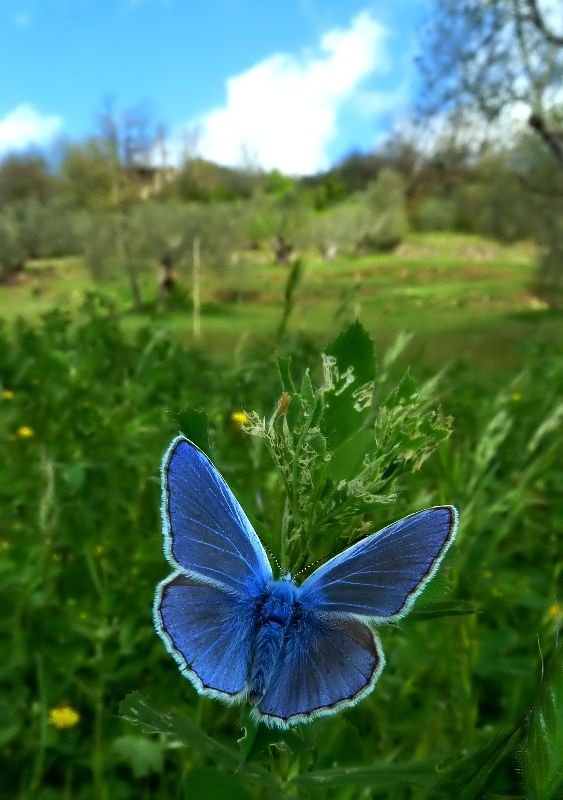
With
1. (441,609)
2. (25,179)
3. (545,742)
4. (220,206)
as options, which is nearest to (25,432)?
(441,609)

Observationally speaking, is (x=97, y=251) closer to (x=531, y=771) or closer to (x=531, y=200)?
(x=531, y=200)

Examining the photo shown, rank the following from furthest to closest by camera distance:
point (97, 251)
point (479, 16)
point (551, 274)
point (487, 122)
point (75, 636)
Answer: point (551, 274), point (97, 251), point (487, 122), point (479, 16), point (75, 636)

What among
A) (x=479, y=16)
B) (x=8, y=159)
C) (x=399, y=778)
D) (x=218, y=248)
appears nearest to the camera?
Answer: (x=399, y=778)

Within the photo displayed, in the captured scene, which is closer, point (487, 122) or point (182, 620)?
point (182, 620)

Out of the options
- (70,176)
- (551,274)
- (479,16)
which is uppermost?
(479,16)

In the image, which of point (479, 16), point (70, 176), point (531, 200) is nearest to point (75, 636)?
point (479, 16)

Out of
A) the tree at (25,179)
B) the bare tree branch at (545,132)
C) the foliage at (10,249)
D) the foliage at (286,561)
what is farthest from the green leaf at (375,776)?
the tree at (25,179)

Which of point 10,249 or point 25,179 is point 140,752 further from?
point 25,179
